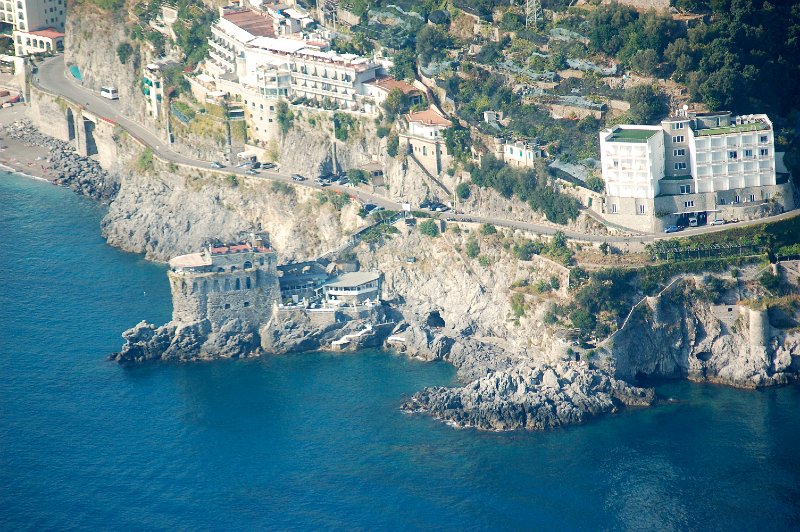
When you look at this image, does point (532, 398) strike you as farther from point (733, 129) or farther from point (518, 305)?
point (733, 129)

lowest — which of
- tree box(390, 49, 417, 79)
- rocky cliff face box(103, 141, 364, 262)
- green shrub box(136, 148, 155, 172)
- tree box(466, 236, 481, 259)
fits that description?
tree box(466, 236, 481, 259)

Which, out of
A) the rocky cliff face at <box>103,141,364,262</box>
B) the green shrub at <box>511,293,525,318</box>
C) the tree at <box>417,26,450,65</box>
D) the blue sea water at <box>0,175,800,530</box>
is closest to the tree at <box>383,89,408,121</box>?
the tree at <box>417,26,450,65</box>

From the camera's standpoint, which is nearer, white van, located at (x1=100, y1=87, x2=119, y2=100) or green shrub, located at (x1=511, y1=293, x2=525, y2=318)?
green shrub, located at (x1=511, y1=293, x2=525, y2=318)

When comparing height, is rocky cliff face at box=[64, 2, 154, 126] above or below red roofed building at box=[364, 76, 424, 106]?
above

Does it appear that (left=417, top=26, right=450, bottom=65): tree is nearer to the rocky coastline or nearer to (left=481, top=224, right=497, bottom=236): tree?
the rocky coastline

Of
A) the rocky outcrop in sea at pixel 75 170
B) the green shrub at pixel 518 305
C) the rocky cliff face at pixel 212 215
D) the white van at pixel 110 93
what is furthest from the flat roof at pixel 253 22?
the green shrub at pixel 518 305

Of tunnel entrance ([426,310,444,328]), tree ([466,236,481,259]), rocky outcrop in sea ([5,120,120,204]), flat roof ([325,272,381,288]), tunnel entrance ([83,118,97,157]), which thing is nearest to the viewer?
tunnel entrance ([426,310,444,328])

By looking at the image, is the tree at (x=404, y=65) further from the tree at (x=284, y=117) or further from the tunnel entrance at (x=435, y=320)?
the tunnel entrance at (x=435, y=320)

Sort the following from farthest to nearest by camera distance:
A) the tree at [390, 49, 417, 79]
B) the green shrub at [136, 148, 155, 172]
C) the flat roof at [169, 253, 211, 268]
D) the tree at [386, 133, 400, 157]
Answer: the green shrub at [136, 148, 155, 172] → the tree at [390, 49, 417, 79] → the tree at [386, 133, 400, 157] → the flat roof at [169, 253, 211, 268]
